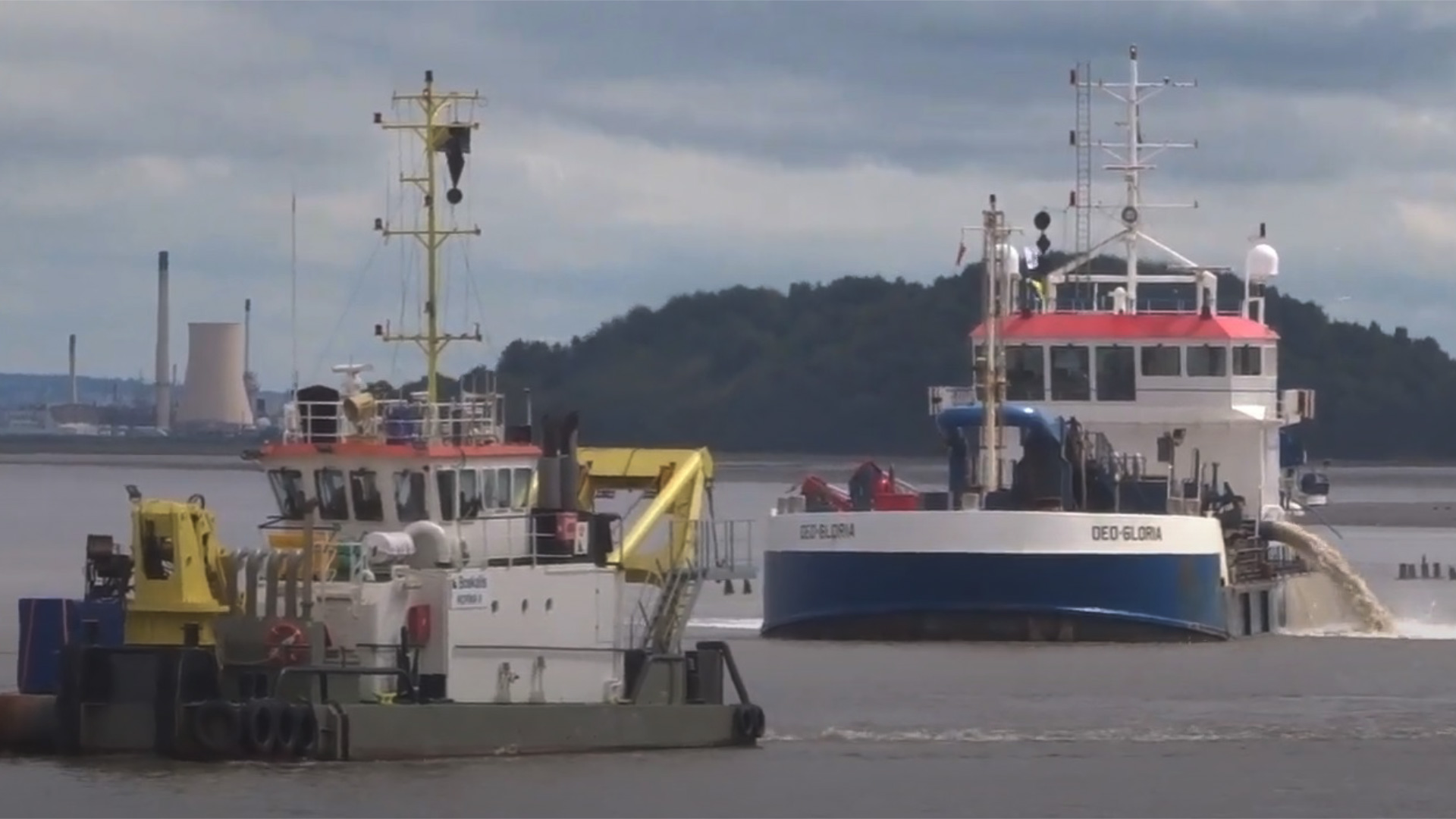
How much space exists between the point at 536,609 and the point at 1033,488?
15786 millimetres

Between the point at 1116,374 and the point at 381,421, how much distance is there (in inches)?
908

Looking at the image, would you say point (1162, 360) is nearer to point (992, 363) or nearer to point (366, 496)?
point (992, 363)

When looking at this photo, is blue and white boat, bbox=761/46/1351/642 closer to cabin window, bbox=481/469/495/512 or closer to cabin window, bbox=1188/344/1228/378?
cabin window, bbox=1188/344/1228/378

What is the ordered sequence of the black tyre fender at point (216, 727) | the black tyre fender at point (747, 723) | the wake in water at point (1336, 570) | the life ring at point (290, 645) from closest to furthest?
the black tyre fender at point (216, 727) < the life ring at point (290, 645) < the black tyre fender at point (747, 723) < the wake in water at point (1336, 570)

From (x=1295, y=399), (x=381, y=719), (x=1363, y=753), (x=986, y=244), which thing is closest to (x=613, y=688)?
(x=381, y=719)

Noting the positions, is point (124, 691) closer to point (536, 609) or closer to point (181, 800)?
point (181, 800)

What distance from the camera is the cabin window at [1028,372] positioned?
53.6 metres

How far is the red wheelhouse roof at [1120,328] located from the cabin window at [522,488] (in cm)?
2040

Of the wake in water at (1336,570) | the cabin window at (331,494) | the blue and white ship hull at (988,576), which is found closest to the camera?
the cabin window at (331,494)

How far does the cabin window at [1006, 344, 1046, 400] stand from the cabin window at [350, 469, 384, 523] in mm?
22324

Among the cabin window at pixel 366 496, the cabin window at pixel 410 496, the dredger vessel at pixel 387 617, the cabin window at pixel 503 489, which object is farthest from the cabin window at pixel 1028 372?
the cabin window at pixel 366 496

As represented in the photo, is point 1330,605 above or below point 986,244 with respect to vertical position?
below

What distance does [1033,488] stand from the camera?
47.6 m

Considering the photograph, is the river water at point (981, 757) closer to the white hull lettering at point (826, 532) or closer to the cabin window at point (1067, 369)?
the white hull lettering at point (826, 532)
